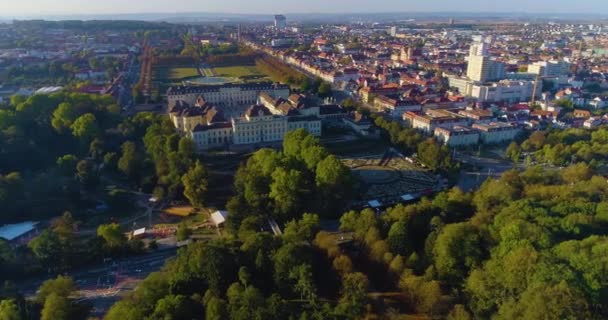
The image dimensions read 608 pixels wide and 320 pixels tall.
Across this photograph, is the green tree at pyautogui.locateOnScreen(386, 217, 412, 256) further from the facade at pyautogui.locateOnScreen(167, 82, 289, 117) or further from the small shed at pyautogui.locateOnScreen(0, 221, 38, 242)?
the facade at pyautogui.locateOnScreen(167, 82, 289, 117)

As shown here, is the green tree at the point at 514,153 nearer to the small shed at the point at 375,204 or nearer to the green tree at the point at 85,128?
the small shed at the point at 375,204

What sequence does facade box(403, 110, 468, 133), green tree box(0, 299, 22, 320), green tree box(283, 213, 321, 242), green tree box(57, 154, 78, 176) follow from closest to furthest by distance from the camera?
1. green tree box(0, 299, 22, 320)
2. green tree box(283, 213, 321, 242)
3. green tree box(57, 154, 78, 176)
4. facade box(403, 110, 468, 133)

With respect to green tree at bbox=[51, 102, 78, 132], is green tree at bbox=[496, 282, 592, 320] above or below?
below

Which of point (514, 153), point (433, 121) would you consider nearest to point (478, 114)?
point (433, 121)

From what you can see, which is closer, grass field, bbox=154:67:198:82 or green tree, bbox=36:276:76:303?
green tree, bbox=36:276:76:303

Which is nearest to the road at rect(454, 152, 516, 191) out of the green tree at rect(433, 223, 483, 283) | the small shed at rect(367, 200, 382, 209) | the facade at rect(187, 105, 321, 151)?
the small shed at rect(367, 200, 382, 209)

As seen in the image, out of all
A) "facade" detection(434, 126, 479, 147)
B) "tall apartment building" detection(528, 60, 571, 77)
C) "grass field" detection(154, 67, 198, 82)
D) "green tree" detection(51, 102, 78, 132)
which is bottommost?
"facade" detection(434, 126, 479, 147)

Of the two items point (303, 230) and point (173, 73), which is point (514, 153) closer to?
point (303, 230)
